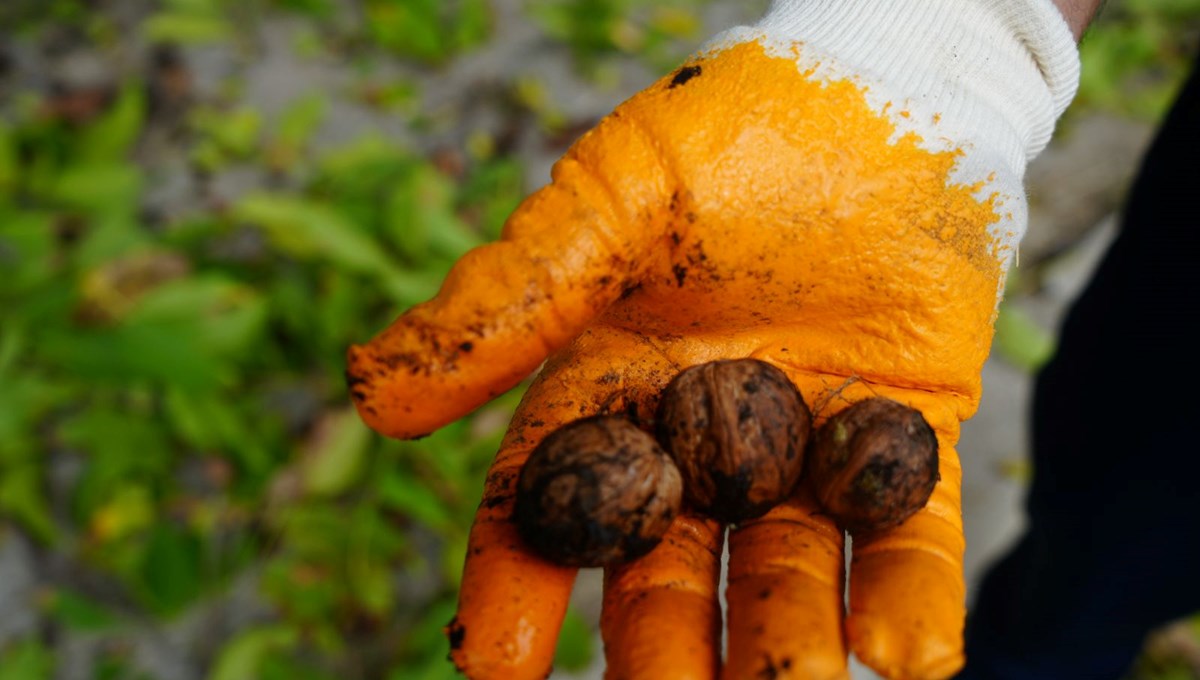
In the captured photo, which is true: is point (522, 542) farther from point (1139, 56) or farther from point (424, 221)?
point (1139, 56)

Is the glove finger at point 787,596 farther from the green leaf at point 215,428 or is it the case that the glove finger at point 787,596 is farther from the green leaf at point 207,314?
the green leaf at point 207,314

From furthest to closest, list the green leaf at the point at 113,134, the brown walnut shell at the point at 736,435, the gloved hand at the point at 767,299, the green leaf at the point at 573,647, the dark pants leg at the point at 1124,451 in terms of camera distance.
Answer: the green leaf at the point at 113,134
the green leaf at the point at 573,647
the dark pants leg at the point at 1124,451
the brown walnut shell at the point at 736,435
the gloved hand at the point at 767,299

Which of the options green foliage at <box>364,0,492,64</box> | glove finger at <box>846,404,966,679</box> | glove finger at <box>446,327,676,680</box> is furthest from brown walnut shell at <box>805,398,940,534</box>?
green foliage at <box>364,0,492,64</box>

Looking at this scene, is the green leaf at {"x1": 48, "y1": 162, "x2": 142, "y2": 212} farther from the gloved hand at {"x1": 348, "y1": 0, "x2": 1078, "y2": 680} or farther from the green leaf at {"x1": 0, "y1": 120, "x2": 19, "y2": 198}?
the gloved hand at {"x1": 348, "y1": 0, "x2": 1078, "y2": 680}

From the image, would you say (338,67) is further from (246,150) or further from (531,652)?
(531,652)

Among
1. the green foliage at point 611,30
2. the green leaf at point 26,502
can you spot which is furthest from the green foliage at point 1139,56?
the green leaf at point 26,502

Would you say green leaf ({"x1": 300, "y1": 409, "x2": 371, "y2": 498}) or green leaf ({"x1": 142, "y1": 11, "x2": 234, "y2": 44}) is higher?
green leaf ({"x1": 142, "y1": 11, "x2": 234, "y2": 44})

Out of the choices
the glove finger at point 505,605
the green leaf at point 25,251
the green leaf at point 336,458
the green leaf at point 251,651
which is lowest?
the green leaf at point 251,651
